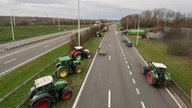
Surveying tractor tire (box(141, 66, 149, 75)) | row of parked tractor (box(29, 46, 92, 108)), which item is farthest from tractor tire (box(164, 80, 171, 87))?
row of parked tractor (box(29, 46, 92, 108))

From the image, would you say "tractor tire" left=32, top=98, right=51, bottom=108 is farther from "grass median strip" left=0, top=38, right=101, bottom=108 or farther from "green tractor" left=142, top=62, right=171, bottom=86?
"green tractor" left=142, top=62, right=171, bottom=86

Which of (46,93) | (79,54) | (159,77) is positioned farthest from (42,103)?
(79,54)

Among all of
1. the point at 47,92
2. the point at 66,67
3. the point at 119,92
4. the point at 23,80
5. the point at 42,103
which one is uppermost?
the point at 66,67

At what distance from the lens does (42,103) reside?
1234 cm

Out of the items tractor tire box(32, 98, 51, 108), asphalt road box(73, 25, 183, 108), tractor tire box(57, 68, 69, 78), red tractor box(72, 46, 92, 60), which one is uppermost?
red tractor box(72, 46, 92, 60)

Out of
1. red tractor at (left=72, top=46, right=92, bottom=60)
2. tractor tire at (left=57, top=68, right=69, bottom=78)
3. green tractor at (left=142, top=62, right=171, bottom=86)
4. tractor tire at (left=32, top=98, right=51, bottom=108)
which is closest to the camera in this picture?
tractor tire at (left=32, top=98, right=51, bottom=108)

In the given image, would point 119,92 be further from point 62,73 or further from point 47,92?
point 62,73

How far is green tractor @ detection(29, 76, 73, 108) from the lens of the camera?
12.1 meters

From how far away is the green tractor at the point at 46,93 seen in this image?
39.7 feet

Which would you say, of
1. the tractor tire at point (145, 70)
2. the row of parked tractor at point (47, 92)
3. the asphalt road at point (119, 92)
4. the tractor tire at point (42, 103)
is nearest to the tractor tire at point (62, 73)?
the asphalt road at point (119, 92)

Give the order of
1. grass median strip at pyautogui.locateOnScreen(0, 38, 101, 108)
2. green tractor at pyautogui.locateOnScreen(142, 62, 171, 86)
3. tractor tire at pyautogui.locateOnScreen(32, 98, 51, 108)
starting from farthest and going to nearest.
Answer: green tractor at pyautogui.locateOnScreen(142, 62, 171, 86) < grass median strip at pyautogui.locateOnScreen(0, 38, 101, 108) < tractor tire at pyautogui.locateOnScreen(32, 98, 51, 108)

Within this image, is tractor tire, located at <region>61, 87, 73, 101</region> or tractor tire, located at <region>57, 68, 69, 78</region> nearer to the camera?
tractor tire, located at <region>61, 87, 73, 101</region>

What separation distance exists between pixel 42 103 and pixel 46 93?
773mm

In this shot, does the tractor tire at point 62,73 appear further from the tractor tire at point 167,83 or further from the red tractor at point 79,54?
the tractor tire at point 167,83
